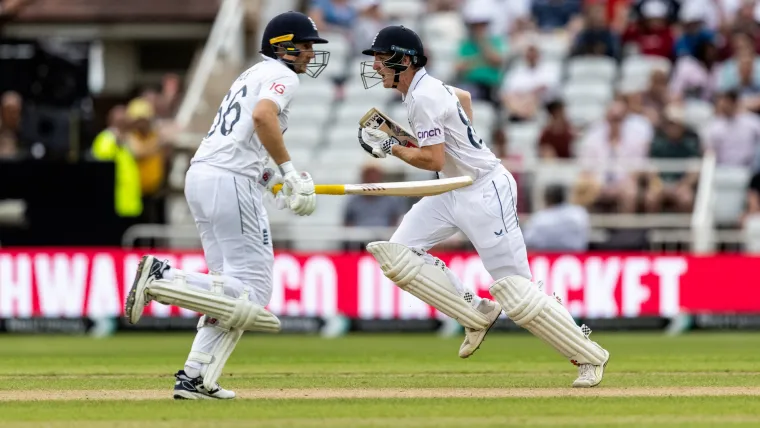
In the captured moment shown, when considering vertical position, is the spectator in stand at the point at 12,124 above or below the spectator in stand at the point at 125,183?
above

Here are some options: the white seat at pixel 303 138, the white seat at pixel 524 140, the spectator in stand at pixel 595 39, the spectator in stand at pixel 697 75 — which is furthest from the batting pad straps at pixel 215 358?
the spectator in stand at pixel 595 39

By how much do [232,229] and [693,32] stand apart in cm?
1024

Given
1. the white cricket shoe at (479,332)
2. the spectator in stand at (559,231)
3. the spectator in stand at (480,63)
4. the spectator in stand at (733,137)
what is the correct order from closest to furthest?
the white cricket shoe at (479,332) → the spectator in stand at (559,231) → the spectator in stand at (733,137) → the spectator in stand at (480,63)

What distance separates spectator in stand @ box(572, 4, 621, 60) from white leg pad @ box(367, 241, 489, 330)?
351 inches

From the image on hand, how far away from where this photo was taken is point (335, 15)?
17719 millimetres

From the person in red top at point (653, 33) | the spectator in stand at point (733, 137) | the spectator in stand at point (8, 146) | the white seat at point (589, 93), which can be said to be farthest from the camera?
the person in red top at point (653, 33)

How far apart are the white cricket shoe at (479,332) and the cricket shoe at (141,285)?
5.63ft

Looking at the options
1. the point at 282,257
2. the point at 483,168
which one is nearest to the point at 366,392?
the point at 483,168

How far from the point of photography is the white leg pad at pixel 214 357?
731cm

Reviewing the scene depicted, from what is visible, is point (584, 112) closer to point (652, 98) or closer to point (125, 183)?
point (652, 98)

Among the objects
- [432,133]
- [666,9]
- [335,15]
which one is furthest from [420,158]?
[335,15]

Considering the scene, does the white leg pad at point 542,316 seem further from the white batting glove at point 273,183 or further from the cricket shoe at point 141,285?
the cricket shoe at point 141,285

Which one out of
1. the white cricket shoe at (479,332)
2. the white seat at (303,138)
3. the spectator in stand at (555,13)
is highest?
the spectator in stand at (555,13)

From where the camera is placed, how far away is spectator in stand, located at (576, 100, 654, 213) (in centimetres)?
1439
